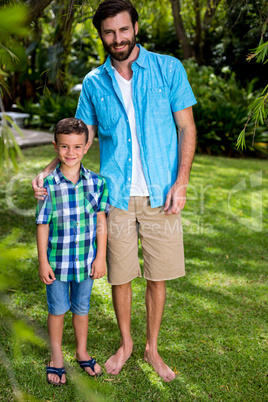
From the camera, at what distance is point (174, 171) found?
2.40 meters

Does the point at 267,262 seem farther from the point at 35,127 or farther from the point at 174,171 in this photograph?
the point at 35,127

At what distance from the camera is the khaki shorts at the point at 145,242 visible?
2.38 metres

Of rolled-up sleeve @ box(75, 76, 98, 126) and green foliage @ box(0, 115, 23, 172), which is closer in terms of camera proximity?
green foliage @ box(0, 115, 23, 172)

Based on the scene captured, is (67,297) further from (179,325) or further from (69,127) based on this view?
(179,325)

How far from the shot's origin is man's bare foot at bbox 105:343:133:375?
2465 mm

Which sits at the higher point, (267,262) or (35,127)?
(35,127)

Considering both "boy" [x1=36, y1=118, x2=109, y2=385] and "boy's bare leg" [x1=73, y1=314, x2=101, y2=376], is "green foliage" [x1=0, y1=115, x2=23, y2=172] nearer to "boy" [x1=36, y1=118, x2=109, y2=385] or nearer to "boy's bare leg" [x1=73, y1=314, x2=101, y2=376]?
"boy" [x1=36, y1=118, x2=109, y2=385]

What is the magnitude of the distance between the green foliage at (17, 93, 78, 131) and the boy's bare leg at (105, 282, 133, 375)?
769 centimetres

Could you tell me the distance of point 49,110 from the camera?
1034cm

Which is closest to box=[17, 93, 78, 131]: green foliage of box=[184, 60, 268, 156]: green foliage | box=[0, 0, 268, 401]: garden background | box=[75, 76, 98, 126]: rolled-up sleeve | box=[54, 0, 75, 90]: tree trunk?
box=[0, 0, 268, 401]: garden background

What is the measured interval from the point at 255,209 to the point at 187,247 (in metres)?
1.65

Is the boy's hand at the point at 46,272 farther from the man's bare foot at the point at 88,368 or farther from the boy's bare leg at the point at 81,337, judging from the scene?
the man's bare foot at the point at 88,368

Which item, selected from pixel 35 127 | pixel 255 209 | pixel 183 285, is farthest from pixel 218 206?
pixel 35 127

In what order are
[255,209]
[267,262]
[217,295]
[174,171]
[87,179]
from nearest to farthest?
1. [87,179]
2. [174,171]
3. [217,295]
4. [267,262]
5. [255,209]
